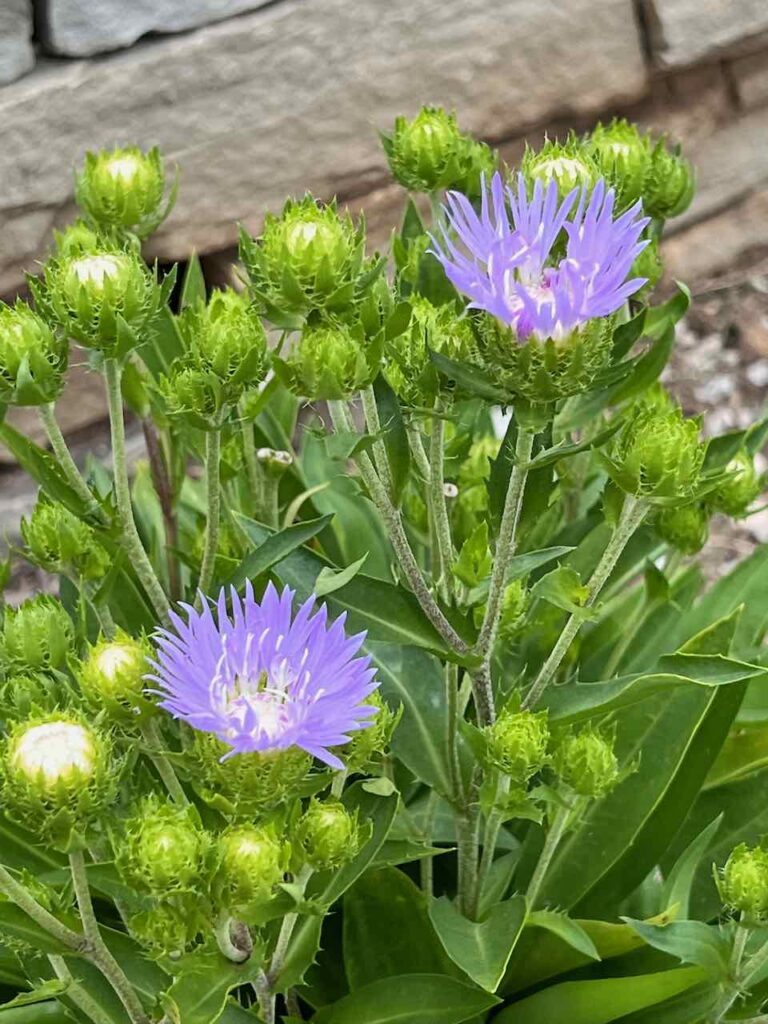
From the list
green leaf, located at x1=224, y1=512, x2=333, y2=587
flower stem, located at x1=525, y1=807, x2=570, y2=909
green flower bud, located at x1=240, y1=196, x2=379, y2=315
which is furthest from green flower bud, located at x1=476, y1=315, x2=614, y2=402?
flower stem, located at x1=525, y1=807, x2=570, y2=909

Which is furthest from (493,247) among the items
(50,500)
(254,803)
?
(50,500)

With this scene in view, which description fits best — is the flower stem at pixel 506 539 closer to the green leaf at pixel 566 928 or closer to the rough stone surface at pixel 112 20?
the green leaf at pixel 566 928

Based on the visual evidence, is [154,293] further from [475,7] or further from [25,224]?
[475,7]

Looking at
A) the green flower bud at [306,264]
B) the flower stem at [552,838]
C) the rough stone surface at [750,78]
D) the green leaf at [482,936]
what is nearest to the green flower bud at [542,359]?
the green flower bud at [306,264]

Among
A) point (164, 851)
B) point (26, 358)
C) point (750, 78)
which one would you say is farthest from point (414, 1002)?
point (750, 78)

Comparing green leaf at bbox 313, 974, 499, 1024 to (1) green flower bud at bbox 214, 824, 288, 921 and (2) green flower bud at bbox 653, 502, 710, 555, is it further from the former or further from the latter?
(2) green flower bud at bbox 653, 502, 710, 555
